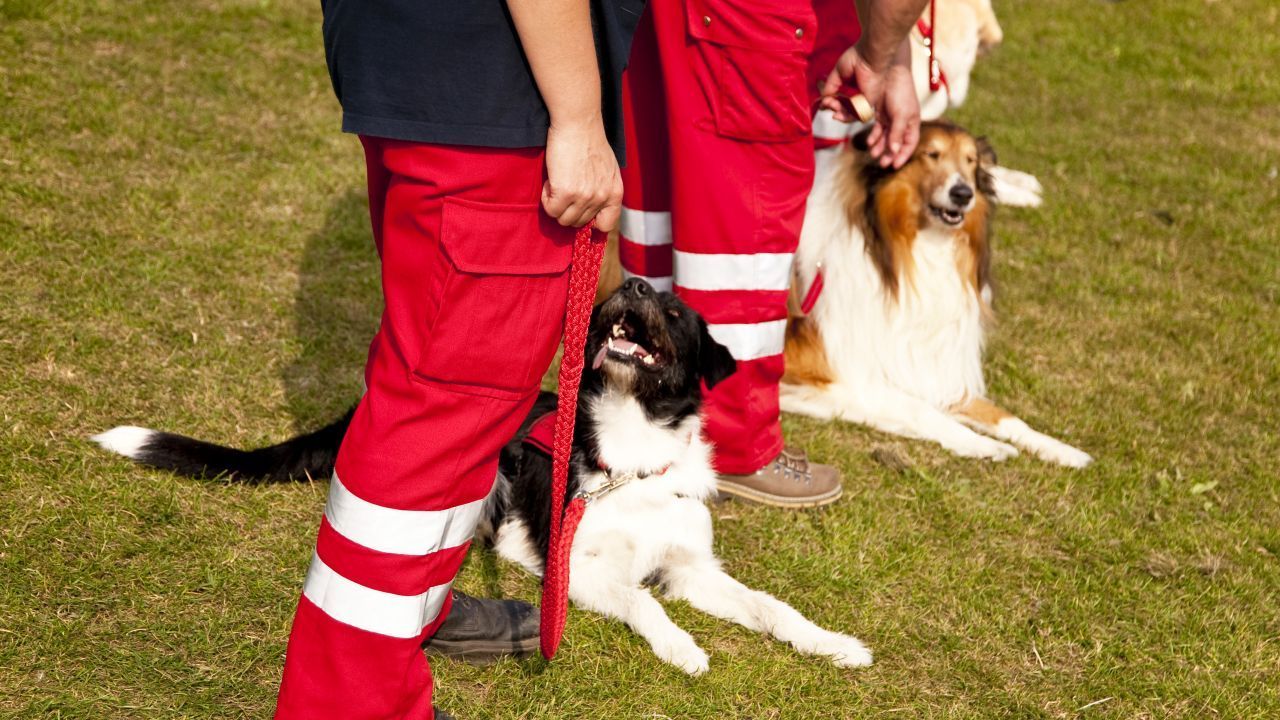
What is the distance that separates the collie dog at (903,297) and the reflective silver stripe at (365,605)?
2937mm

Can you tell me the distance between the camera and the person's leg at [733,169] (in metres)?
3.01

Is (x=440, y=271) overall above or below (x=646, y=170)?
above

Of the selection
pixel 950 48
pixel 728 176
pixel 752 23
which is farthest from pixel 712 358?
pixel 950 48

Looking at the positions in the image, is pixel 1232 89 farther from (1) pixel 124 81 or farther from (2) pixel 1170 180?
(1) pixel 124 81

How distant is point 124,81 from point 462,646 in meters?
4.76

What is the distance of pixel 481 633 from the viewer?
285 cm

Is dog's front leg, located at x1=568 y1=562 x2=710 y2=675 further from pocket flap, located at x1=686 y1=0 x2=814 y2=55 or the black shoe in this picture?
pocket flap, located at x1=686 y1=0 x2=814 y2=55

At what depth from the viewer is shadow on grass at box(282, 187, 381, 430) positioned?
163 inches

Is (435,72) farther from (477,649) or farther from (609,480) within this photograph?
(609,480)

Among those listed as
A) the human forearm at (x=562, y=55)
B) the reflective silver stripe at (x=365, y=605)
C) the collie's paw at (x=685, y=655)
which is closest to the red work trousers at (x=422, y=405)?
the reflective silver stripe at (x=365, y=605)

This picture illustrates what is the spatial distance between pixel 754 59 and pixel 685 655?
1.66m

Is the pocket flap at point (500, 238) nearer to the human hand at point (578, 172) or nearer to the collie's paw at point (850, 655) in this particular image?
the human hand at point (578, 172)

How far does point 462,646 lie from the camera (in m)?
2.85


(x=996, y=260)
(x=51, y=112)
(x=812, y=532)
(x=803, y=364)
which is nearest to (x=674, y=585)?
(x=812, y=532)
